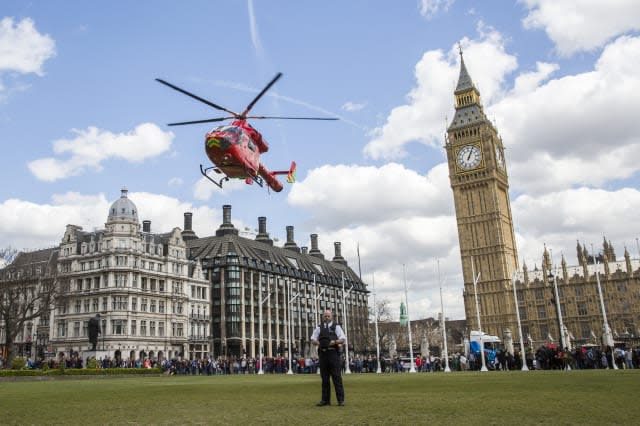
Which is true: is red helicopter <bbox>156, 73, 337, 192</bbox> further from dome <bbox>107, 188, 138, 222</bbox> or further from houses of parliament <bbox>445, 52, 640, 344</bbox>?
houses of parliament <bbox>445, 52, 640, 344</bbox>

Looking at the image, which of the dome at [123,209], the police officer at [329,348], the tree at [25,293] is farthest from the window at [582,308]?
the police officer at [329,348]

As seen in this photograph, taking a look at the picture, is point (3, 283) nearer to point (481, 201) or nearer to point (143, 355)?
point (143, 355)

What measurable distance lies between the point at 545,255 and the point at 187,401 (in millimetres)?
116984

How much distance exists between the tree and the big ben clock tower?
8293 cm

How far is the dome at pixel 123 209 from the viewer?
3292 inches

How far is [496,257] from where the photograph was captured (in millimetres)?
→ 122375

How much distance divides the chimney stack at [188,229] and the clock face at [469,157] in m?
60.5

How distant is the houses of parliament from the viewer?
115 m

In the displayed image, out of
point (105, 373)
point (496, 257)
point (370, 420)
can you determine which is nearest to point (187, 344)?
point (105, 373)

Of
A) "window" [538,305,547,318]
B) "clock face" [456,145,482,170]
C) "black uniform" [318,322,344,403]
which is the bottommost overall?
"black uniform" [318,322,344,403]

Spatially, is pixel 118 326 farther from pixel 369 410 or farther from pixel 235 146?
pixel 369 410

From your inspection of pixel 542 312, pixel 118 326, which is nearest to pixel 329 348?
pixel 118 326

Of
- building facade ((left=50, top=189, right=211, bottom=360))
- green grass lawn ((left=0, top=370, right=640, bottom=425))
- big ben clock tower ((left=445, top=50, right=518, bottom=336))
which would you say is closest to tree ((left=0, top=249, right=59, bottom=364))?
building facade ((left=50, top=189, right=211, bottom=360))

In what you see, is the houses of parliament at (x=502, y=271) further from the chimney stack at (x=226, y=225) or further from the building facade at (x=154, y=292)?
the chimney stack at (x=226, y=225)
